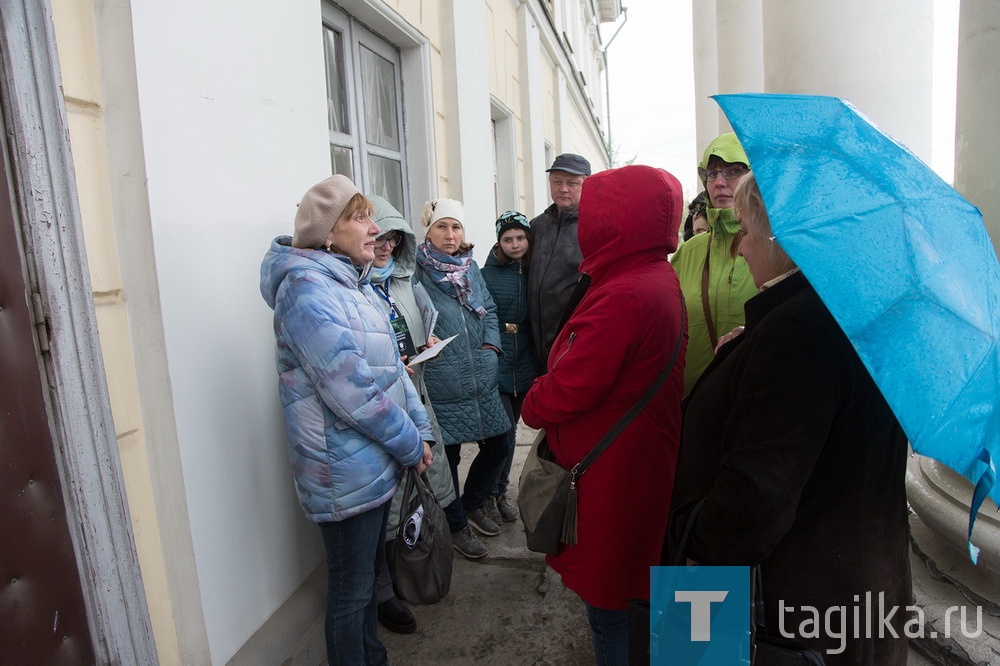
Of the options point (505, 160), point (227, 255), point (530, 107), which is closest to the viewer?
point (227, 255)

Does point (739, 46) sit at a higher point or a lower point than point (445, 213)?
higher

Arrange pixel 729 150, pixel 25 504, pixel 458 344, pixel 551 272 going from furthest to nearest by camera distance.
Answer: pixel 551 272, pixel 458 344, pixel 729 150, pixel 25 504

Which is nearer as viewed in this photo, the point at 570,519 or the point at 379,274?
the point at 570,519

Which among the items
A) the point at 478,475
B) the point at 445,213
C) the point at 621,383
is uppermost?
the point at 445,213

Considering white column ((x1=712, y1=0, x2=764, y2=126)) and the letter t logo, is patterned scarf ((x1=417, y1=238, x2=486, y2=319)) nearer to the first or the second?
the letter t logo

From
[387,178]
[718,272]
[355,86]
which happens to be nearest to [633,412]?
[718,272]

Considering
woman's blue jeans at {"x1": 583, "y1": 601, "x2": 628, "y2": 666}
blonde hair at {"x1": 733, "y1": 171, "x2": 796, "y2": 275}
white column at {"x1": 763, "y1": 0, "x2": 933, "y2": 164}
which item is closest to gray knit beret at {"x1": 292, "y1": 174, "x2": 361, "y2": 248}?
blonde hair at {"x1": 733, "y1": 171, "x2": 796, "y2": 275}

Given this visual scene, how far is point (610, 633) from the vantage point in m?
1.76

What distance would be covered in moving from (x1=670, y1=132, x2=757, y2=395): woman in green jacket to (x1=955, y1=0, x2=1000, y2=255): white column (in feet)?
2.93

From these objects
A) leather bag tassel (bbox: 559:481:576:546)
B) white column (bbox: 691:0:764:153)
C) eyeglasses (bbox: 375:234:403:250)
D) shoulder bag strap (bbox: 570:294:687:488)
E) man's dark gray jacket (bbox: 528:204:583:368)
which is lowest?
leather bag tassel (bbox: 559:481:576:546)

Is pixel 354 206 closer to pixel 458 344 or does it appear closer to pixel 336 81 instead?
pixel 458 344

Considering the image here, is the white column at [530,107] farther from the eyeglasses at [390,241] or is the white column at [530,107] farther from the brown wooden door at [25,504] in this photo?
the brown wooden door at [25,504]

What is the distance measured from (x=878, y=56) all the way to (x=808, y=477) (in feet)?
6.78

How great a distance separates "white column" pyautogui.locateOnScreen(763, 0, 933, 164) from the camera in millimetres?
2330
